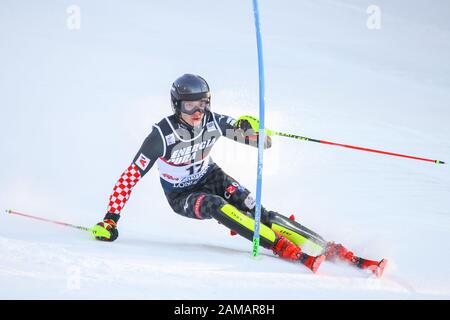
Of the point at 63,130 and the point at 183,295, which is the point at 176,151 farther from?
the point at 63,130

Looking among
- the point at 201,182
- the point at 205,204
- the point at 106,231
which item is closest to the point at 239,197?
the point at 201,182

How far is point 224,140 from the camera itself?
7.38m

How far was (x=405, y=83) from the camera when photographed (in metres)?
9.12

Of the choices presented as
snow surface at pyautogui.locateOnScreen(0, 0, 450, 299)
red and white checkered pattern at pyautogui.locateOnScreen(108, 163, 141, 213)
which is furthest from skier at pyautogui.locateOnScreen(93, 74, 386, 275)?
snow surface at pyautogui.locateOnScreen(0, 0, 450, 299)

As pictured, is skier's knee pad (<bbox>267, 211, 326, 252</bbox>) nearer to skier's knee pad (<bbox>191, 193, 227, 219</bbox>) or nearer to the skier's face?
skier's knee pad (<bbox>191, 193, 227, 219</bbox>)

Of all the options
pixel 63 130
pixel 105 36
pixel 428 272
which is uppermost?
pixel 105 36

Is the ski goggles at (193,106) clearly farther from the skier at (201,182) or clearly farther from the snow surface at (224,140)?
the snow surface at (224,140)

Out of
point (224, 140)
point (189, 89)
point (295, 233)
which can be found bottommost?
point (295, 233)

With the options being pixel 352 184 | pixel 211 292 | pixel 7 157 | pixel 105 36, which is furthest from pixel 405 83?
pixel 211 292

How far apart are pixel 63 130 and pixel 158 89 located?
1.52 meters

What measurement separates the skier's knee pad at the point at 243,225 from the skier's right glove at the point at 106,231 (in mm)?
747

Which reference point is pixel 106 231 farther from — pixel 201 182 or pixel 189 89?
pixel 189 89

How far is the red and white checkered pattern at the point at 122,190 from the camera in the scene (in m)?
4.40

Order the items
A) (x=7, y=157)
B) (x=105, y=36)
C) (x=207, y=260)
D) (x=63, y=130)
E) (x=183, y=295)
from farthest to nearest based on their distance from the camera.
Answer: (x=105, y=36), (x=63, y=130), (x=7, y=157), (x=207, y=260), (x=183, y=295)
